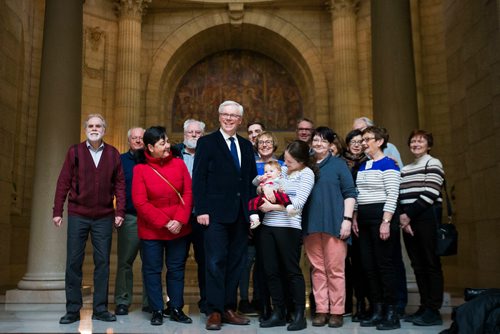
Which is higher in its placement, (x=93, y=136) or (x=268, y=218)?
(x=93, y=136)

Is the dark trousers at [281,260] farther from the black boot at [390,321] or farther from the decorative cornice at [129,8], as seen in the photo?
the decorative cornice at [129,8]

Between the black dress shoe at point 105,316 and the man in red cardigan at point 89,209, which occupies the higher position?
the man in red cardigan at point 89,209

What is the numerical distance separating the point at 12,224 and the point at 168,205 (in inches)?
287

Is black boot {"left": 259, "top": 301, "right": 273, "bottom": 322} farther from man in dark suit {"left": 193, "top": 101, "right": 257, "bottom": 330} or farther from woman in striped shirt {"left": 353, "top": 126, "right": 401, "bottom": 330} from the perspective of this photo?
woman in striped shirt {"left": 353, "top": 126, "right": 401, "bottom": 330}

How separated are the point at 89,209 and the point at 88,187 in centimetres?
23

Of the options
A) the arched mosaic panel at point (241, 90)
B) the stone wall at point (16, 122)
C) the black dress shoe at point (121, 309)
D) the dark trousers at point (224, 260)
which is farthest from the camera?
the arched mosaic panel at point (241, 90)

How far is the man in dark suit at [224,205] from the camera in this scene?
188 inches

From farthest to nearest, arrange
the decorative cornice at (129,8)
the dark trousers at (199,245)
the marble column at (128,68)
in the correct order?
the decorative cornice at (129,8) → the marble column at (128,68) → the dark trousers at (199,245)

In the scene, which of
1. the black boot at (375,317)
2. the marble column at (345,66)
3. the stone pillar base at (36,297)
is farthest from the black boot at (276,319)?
the marble column at (345,66)

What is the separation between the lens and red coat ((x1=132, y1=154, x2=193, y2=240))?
4934mm

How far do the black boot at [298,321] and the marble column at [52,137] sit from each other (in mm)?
3390

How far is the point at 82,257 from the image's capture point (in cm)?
514

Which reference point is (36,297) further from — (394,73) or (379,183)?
(394,73)

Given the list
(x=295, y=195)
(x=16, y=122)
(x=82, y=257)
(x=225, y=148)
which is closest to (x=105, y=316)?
(x=82, y=257)
